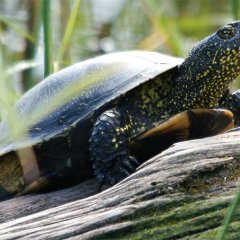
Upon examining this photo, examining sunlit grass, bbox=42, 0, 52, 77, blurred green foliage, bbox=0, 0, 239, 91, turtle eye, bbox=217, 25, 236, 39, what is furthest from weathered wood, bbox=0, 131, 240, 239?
blurred green foliage, bbox=0, 0, 239, 91

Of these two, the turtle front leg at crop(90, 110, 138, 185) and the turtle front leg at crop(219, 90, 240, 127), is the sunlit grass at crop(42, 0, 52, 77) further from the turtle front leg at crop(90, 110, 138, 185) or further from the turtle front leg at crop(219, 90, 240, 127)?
the turtle front leg at crop(219, 90, 240, 127)

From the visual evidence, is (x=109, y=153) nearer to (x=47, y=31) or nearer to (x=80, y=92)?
(x=80, y=92)

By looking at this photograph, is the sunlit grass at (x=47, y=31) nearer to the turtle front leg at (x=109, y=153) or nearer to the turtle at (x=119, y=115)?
the turtle at (x=119, y=115)

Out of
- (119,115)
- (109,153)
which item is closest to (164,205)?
(109,153)

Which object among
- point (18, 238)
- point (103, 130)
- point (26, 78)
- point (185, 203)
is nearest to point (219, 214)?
point (185, 203)

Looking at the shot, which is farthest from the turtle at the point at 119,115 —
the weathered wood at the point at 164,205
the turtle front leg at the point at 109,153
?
the weathered wood at the point at 164,205

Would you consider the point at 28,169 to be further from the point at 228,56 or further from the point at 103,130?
the point at 228,56
